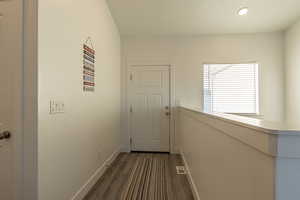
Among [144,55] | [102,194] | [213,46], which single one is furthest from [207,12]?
[102,194]

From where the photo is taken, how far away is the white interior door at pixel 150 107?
4121 millimetres

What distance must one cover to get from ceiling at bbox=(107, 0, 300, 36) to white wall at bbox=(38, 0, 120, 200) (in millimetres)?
604

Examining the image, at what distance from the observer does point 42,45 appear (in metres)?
1.48

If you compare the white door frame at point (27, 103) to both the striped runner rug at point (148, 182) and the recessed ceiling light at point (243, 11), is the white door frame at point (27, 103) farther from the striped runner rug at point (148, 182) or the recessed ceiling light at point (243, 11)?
the recessed ceiling light at point (243, 11)

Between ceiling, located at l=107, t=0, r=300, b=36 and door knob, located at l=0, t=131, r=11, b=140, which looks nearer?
door knob, located at l=0, t=131, r=11, b=140

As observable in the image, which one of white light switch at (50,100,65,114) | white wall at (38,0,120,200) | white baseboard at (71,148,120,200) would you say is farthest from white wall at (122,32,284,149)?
white light switch at (50,100,65,114)

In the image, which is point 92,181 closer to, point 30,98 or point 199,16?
point 30,98

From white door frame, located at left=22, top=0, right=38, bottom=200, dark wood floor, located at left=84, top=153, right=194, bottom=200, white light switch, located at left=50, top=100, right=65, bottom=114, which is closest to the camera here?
white door frame, located at left=22, top=0, right=38, bottom=200

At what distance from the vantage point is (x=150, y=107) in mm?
4145

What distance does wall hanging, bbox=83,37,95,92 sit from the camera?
229 cm

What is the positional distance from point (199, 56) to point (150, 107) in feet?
5.12

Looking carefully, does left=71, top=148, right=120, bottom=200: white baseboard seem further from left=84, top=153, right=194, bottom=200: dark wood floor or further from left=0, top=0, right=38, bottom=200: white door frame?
left=0, top=0, right=38, bottom=200: white door frame

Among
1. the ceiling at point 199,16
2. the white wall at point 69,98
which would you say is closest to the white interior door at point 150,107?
the ceiling at point 199,16

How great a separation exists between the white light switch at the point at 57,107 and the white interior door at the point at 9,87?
238 millimetres
